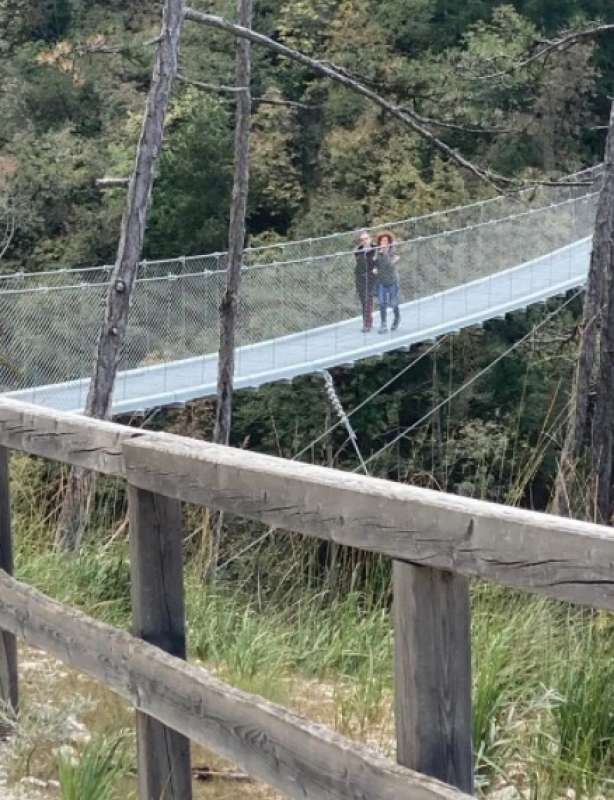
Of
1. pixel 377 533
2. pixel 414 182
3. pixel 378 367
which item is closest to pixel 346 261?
pixel 378 367

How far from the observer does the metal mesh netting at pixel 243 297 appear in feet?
34.8

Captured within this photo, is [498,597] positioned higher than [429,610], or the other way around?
[429,610]

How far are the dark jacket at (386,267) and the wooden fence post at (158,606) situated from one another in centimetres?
1123

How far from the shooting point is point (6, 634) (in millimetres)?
2504

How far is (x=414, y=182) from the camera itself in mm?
20891

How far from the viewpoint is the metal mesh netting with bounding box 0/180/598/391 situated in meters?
10.6

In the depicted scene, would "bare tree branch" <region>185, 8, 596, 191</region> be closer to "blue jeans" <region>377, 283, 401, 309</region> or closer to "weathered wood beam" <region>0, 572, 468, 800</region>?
"weathered wood beam" <region>0, 572, 468, 800</region>

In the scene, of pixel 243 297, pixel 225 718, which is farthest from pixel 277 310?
pixel 225 718

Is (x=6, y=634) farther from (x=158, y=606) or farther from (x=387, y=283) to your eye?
(x=387, y=283)

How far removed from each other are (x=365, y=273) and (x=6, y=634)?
10.7 meters

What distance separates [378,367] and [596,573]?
1786 cm

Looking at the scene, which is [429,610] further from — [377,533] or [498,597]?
[498,597]

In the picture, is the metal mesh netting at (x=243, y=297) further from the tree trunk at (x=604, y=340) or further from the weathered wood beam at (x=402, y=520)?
the weathered wood beam at (x=402, y=520)

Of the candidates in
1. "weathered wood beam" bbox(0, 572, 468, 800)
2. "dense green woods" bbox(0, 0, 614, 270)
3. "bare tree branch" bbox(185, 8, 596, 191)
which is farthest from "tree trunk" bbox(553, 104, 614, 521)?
"dense green woods" bbox(0, 0, 614, 270)
